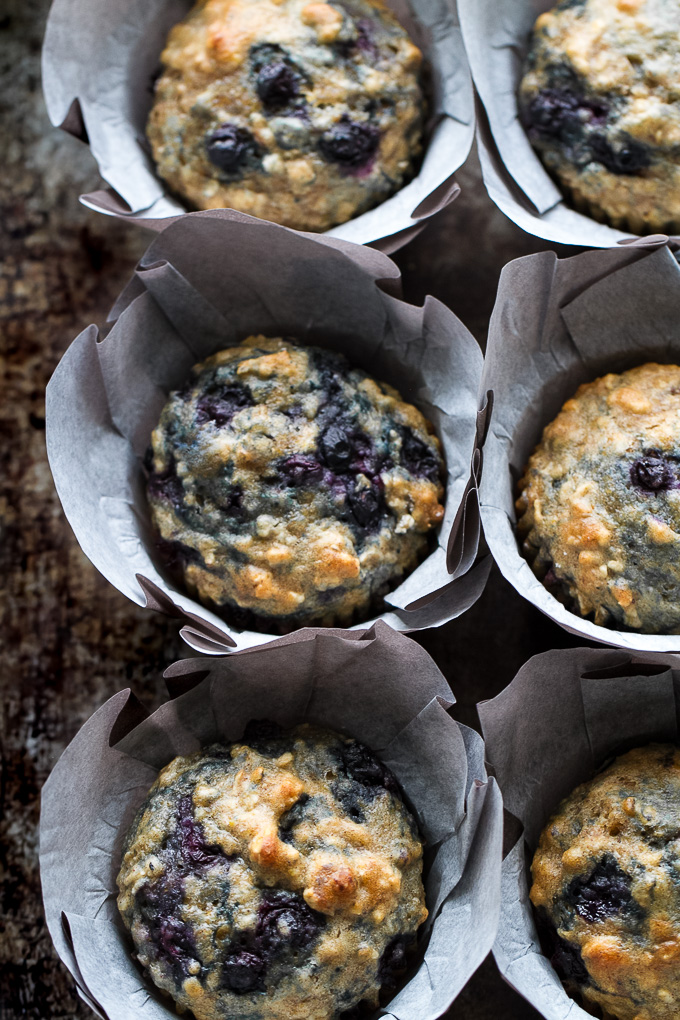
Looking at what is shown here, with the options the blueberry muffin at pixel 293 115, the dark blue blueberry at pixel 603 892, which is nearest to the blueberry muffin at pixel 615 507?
the dark blue blueberry at pixel 603 892

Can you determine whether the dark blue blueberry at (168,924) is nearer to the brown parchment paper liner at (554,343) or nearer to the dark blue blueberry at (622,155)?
the brown parchment paper liner at (554,343)

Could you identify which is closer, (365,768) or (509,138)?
(365,768)

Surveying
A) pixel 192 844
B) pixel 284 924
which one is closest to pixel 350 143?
pixel 192 844

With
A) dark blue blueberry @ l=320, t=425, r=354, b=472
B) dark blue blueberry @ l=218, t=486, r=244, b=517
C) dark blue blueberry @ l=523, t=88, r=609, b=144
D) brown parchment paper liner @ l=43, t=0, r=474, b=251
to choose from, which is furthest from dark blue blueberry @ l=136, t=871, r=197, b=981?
dark blue blueberry @ l=523, t=88, r=609, b=144

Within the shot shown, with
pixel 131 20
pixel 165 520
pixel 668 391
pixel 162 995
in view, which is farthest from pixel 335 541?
pixel 131 20

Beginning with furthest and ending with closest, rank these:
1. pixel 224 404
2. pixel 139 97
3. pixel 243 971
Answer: pixel 139 97, pixel 224 404, pixel 243 971

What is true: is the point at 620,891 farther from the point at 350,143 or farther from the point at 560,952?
the point at 350,143
